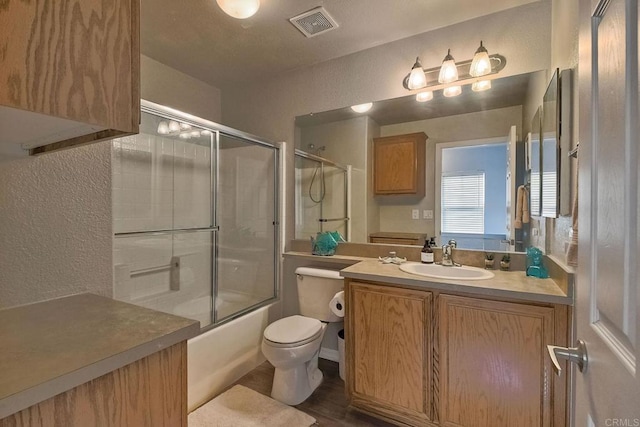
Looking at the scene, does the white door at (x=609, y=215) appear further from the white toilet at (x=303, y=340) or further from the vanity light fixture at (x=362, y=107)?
the vanity light fixture at (x=362, y=107)

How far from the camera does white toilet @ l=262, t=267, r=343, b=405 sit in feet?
5.87

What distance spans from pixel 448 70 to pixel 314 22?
0.92 metres

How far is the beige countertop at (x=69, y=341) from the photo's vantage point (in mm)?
566

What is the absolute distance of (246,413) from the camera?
1726mm

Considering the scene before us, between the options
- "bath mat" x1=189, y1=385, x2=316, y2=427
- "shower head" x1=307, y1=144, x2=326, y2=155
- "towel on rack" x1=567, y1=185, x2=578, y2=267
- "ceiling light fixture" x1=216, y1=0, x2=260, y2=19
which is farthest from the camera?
"shower head" x1=307, y1=144, x2=326, y2=155

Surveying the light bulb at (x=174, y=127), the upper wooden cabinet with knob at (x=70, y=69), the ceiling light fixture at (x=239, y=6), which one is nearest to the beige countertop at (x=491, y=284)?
the upper wooden cabinet with knob at (x=70, y=69)

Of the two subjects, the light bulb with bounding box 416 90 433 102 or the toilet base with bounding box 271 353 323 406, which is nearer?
the toilet base with bounding box 271 353 323 406

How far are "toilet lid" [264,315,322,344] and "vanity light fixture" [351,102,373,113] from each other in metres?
1.61

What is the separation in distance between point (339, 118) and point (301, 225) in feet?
3.16

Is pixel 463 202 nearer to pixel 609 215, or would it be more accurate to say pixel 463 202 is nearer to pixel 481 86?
pixel 481 86

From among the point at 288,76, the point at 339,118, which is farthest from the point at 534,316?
the point at 288,76

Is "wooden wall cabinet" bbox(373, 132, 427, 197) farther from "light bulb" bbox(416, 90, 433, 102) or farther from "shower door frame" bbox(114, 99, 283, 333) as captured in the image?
"shower door frame" bbox(114, 99, 283, 333)

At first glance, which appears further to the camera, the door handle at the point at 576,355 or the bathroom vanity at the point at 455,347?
the bathroom vanity at the point at 455,347
